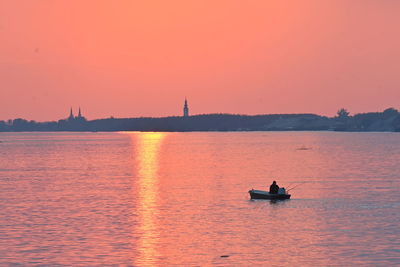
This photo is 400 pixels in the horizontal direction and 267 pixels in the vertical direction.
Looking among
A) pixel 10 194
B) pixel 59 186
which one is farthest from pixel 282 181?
pixel 10 194

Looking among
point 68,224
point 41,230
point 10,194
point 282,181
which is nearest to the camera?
point 41,230

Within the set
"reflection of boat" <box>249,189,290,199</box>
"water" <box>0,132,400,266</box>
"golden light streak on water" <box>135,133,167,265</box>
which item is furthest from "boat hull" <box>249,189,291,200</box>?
"golden light streak on water" <box>135,133,167,265</box>

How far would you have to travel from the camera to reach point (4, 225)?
51719mm

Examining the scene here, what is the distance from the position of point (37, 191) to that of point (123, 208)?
70.7 ft

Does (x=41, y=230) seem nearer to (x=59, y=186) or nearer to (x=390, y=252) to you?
(x=390, y=252)

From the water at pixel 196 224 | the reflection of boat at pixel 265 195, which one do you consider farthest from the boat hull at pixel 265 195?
the water at pixel 196 224

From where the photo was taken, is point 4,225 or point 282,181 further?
point 282,181

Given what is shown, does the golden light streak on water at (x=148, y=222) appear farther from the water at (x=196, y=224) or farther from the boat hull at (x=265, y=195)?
the boat hull at (x=265, y=195)

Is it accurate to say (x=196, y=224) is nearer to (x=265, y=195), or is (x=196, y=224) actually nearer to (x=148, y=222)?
(x=148, y=222)

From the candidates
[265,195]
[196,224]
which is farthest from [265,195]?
[196,224]

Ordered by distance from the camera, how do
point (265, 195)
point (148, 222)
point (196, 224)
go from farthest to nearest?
point (265, 195) → point (148, 222) → point (196, 224)

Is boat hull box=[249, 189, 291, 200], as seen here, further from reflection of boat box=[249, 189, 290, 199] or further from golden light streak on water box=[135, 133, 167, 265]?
golden light streak on water box=[135, 133, 167, 265]

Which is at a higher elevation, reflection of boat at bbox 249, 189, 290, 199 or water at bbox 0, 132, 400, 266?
reflection of boat at bbox 249, 189, 290, 199

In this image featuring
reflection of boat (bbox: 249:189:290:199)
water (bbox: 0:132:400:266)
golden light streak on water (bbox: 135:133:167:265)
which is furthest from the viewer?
reflection of boat (bbox: 249:189:290:199)
